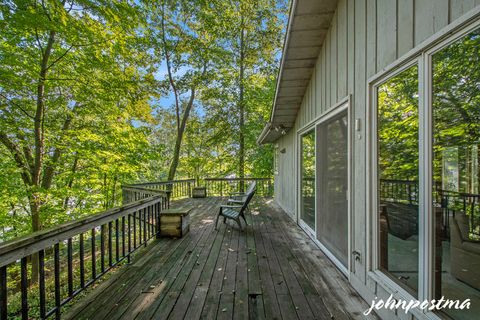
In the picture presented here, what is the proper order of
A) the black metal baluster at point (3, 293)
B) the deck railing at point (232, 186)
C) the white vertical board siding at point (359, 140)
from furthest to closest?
the deck railing at point (232, 186), the white vertical board siding at point (359, 140), the black metal baluster at point (3, 293)

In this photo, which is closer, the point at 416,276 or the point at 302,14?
the point at 416,276

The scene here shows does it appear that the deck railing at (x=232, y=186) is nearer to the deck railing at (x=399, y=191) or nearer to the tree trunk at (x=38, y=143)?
the tree trunk at (x=38, y=143)

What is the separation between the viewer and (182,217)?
14.3 feet

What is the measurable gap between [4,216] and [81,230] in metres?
5.75

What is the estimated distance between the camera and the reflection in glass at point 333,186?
9.64 ft

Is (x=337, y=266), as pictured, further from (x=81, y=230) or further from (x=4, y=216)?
(x=4, y=216)

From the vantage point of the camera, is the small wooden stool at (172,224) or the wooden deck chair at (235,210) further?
the wooden deck chair at (235,210)

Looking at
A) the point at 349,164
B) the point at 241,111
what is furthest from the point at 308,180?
the point at 241,111

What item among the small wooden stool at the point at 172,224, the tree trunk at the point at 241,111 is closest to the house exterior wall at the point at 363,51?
the small wooden stool at the point at 172,224

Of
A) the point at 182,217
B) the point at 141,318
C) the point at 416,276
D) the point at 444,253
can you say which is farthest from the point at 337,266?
the point at 182,217

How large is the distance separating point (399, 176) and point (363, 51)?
139 centimetres

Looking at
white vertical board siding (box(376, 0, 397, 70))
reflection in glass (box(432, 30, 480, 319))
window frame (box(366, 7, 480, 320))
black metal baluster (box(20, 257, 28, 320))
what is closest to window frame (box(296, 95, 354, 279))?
white vertical board siding (box(376, 0, 397, 70))

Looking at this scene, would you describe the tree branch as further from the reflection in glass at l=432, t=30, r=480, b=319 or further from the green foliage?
the reflection in glass at l=432, t=30, r=480, b=319

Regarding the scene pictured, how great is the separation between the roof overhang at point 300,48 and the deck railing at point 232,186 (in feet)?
17.7
